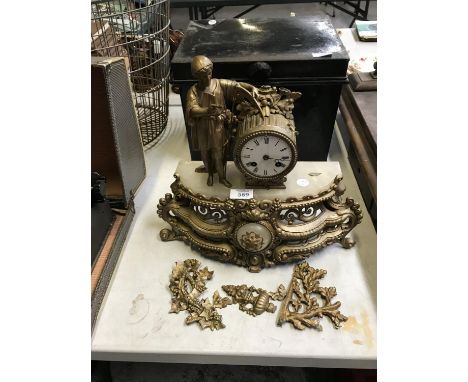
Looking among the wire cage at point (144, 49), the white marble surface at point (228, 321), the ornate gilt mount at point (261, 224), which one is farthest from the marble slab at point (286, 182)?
the wire cage at point (144, 49)

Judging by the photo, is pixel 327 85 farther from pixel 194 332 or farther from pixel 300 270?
pixel 194 332

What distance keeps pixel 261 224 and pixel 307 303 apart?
194 millimetres

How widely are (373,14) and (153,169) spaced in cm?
238

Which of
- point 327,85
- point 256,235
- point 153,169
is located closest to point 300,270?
point 256,235

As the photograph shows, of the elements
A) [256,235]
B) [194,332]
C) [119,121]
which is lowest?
[194,332]

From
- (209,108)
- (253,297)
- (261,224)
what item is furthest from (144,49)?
(253,297)

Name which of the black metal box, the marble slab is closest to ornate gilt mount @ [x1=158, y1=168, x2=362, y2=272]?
the marble slab

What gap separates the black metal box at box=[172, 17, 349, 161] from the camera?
1.04 metres

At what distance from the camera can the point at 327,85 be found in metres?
1.07

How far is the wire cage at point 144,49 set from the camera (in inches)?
48.5

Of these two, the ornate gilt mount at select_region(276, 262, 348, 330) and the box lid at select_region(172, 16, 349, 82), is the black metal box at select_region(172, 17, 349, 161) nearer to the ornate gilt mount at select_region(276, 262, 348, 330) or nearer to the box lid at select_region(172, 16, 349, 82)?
the box lid at select_region(172, 16, 349, 82)

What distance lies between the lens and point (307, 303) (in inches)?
32.6

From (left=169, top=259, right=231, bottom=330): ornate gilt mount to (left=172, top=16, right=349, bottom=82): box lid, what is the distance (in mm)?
521

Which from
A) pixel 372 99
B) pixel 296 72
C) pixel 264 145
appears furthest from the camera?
pixel 372 99
